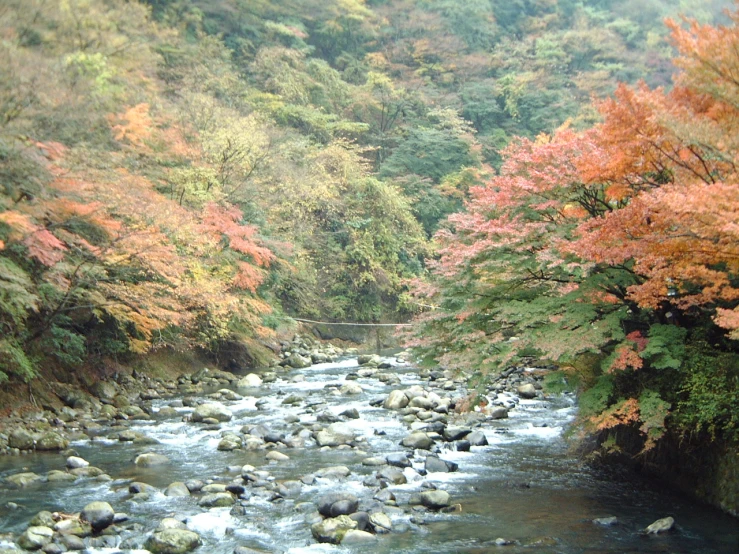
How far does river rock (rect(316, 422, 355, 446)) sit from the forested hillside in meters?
2.36

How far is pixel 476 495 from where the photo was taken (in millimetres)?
8250

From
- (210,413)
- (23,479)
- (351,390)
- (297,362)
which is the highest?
(23,479)

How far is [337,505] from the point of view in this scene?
740 centimetres

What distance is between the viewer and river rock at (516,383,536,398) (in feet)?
48.1

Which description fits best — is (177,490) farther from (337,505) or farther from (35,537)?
(337,505)

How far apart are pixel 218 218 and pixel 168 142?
3064 mm

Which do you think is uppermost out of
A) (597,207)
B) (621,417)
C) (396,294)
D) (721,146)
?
(721,146)

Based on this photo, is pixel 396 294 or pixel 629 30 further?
pixel 629 30

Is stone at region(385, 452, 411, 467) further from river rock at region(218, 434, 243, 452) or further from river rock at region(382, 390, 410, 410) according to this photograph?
river rock at region(382, 390, 410, 410)

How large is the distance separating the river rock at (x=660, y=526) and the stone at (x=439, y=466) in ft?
9.69

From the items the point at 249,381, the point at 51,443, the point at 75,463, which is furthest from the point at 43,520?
the point at 249,381

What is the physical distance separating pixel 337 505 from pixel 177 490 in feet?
7.15

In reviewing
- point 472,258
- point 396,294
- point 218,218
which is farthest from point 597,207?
point 396,294

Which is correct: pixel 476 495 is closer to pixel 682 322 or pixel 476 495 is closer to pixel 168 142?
pixel 682 322
